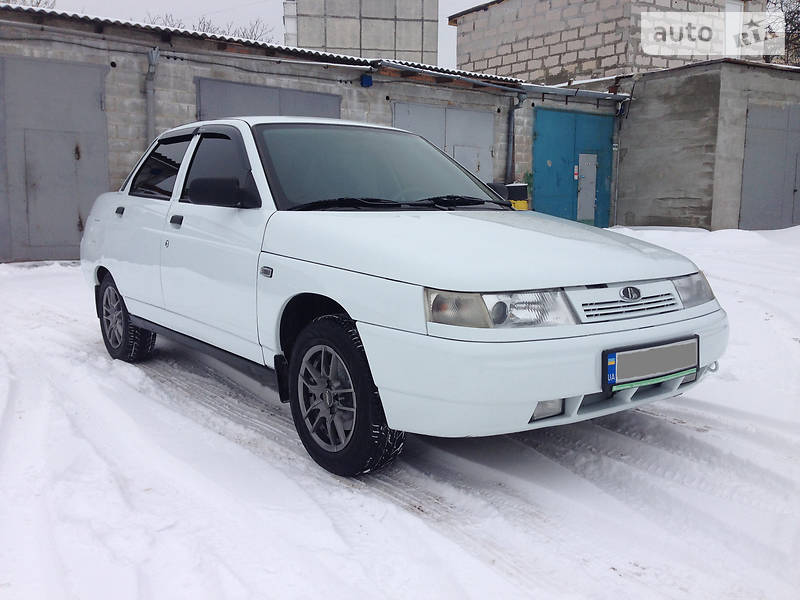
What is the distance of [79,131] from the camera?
10562 millimetres

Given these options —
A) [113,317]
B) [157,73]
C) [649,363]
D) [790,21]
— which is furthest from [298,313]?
[790,21]

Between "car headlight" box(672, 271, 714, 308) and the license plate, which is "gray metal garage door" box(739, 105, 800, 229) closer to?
"car headlight" box(672, 271, 714, 308)

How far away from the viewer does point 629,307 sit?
9.45 ft

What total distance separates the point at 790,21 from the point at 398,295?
91.4 ft

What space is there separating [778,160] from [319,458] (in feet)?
51.0

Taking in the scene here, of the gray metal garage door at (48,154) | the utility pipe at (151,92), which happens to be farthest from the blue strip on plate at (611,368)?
the utility pipe at (151,92)

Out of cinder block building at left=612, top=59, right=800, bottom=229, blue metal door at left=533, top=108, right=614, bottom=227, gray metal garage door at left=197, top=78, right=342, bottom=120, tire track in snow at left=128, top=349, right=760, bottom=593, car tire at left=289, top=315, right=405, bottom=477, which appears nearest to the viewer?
tire track in snow at left=128, top=349, right=760, bottom=593

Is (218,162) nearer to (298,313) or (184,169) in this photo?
(184,169)

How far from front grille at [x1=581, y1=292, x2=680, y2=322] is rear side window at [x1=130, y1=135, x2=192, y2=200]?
2746 mm

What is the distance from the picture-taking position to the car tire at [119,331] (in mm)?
4934

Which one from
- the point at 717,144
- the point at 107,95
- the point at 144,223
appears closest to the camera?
the point at 144,223

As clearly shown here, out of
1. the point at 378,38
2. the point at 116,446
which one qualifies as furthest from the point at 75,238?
the point at 378,38

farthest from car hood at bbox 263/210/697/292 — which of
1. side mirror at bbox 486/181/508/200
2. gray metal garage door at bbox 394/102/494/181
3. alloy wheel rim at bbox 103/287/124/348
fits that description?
gray metal garage door at bbox 394/102/494/181

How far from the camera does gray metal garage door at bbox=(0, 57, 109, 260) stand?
1008cm
